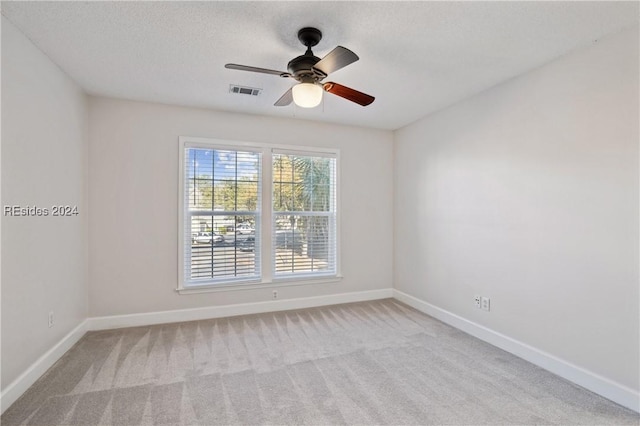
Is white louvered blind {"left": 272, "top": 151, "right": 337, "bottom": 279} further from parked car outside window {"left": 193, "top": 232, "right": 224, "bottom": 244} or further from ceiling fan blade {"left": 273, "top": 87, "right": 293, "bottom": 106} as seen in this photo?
ceiling fan blade {"left": 273, "top": 87, "right": 293, "bottom": 106}

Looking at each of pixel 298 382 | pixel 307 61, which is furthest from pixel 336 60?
pixel 298 382

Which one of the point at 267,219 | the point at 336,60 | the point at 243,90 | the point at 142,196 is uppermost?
the point at 243,90

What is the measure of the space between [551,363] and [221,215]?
3.62 metres

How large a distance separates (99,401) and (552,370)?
11.3 ft

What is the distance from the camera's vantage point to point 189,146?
377cm

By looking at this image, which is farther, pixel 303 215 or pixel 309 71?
pixel 303 215

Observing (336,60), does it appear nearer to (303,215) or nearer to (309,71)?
(309,71)

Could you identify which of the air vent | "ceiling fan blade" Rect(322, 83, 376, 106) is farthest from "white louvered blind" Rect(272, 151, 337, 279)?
"ceiling fan blade" Rect(322, 83, 376, 106)

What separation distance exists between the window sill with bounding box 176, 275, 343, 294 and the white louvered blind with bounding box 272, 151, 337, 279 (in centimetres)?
8

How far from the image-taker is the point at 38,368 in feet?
7.95

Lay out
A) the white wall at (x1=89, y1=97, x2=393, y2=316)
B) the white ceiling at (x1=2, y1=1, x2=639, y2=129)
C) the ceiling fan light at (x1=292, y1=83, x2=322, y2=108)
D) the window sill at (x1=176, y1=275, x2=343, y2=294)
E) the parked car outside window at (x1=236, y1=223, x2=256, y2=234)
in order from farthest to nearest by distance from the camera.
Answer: the parked car outside window at (x1=236, y1=223, x2=256, y2=234) < the window sill at (x1=176, y1=275, x2=343, y2=294) < the white wall at (x1=89, y1=97, x2=393, y2=316) < the ceiling fan light at (x1=292, y1=83, x2=322, y2=108) < the white ceiling at (x1=2, y1=1, x2=639, y2=129)

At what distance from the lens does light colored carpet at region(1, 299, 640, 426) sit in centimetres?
201

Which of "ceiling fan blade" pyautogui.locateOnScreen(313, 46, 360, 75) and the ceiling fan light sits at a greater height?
"ceiling fan blade" pyautogui.locateOnScreen(313, 46, 360, 75)

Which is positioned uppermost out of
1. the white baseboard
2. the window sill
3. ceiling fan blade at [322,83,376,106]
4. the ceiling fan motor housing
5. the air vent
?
the air vent
